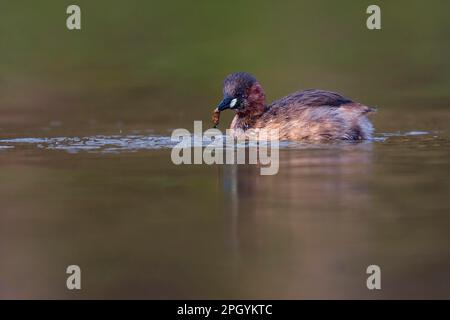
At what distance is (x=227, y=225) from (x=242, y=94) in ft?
19.0

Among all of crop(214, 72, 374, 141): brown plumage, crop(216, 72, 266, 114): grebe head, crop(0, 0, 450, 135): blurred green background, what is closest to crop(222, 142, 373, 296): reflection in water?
crop(214, 72, 374, 141): brown plumage

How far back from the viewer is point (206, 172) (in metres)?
10.6

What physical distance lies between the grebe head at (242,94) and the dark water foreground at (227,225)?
1.98 metres

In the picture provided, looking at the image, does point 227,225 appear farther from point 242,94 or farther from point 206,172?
point 242,94

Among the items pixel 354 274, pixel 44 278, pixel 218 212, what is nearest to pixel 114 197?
pixel 218 212

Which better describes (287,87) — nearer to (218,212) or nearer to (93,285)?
(218,212)

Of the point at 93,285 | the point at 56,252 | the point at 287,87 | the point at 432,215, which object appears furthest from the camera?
the point at 287,87

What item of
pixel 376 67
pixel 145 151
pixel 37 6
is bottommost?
pixel 145 151

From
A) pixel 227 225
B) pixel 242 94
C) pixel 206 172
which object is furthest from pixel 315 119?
pixel 227 225

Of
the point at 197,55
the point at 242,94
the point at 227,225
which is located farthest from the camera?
the point at 197,55

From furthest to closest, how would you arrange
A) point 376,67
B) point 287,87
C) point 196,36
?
1. point 196,36
2. point 376,67
3. point 287,87

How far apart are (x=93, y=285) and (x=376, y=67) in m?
14.6

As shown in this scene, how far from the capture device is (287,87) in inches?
728

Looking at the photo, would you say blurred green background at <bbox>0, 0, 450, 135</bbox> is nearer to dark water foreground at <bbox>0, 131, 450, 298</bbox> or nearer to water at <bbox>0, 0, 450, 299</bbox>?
water at <bbox>0, 0, 450, 299</bbox>
